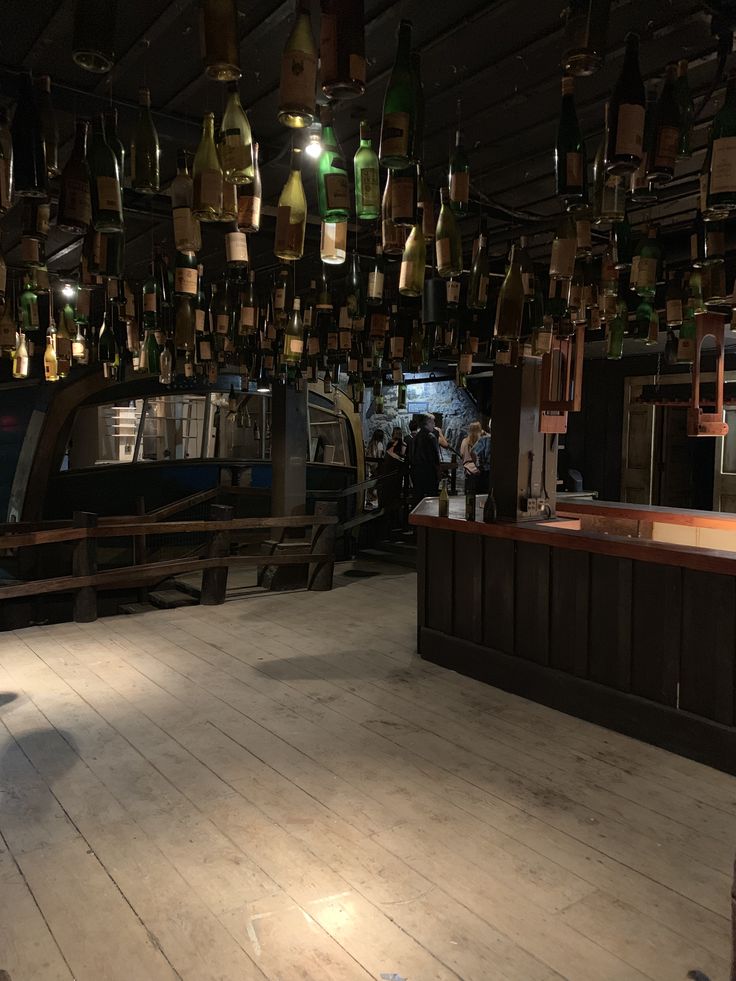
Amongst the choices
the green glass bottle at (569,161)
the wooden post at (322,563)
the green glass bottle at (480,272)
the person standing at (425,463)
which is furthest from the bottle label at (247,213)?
the person standing at (425,463)

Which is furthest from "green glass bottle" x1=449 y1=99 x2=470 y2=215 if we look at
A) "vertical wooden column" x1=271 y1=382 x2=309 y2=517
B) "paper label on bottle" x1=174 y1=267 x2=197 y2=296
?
"vertical wooden column" x1=271 y1=382 x2=309 y2=517

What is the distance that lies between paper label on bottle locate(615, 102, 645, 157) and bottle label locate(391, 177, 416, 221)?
0.63 meters

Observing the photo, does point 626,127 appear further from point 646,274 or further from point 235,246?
point 646,274

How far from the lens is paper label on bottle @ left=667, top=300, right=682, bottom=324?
4254 mm

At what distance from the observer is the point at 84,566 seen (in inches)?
224

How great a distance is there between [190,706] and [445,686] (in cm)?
153

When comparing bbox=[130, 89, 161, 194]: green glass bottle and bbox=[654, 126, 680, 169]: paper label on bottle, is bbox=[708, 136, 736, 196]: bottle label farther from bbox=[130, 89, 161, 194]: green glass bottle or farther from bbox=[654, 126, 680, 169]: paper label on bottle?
bbox=[130, 89, 161, 194]: green glass bottle

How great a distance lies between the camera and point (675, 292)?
14.5ft

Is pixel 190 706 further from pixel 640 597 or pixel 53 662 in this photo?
pixel 640 597

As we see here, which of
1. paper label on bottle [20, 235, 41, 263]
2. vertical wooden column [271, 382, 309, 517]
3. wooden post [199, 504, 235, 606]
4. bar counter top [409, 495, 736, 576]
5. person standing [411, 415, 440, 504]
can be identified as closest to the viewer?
paper label on bottle [20, 235, 41, 263]

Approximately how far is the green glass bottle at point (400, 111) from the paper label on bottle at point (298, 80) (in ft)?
0.83

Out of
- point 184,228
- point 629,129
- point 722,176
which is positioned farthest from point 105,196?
point 722,176

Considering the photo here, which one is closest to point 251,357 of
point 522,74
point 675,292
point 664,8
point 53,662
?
point 53,662

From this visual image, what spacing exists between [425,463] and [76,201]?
701cm
